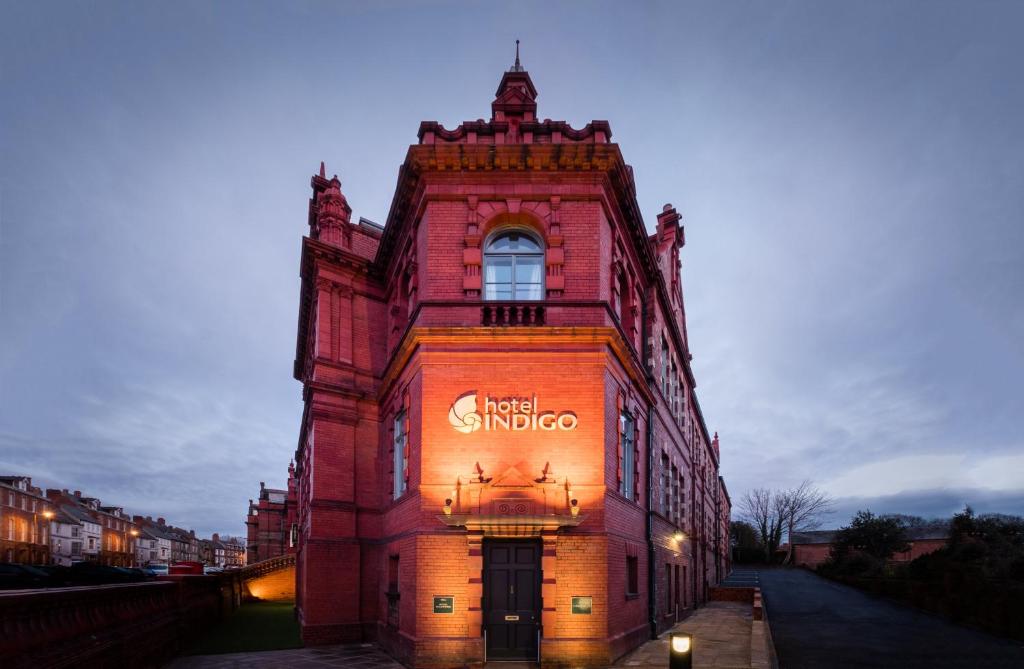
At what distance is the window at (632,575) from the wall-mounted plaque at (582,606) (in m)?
2.98

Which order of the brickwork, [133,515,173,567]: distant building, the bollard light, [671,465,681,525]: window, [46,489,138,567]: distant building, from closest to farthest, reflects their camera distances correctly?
the bollard light → [671,465,681,525]: window → the brickwork → [46,489,138,567]: distant building → [133,515,173,567]: distant building

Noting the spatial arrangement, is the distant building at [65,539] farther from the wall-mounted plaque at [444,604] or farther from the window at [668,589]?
the wall-mounted plaque at [444,604]

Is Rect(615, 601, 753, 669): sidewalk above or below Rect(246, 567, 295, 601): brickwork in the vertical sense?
above

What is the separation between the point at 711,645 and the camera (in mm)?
17859

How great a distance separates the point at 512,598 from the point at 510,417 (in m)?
3.59

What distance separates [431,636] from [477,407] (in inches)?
178

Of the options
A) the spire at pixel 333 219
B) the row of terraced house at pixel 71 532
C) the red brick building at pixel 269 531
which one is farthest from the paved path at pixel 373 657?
the row of terraced house at pixel 71 532

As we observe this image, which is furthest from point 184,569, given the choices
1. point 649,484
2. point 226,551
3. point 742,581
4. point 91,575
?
point 226,551

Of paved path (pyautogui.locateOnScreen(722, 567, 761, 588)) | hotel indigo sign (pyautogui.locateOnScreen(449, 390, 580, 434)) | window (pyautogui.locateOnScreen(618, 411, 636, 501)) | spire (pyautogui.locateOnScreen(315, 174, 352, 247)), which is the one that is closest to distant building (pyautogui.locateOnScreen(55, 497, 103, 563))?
paved path (pyautogui.locateOnScreen(722, 567, 761, 588))

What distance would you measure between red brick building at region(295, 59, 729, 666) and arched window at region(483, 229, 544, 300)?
33 millimetres

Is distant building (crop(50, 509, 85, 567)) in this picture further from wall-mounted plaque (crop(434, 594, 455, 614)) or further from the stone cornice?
the stone cornice

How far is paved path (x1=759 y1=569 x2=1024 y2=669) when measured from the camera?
16.2m

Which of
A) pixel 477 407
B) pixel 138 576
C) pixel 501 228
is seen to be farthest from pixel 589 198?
pixel 138 576

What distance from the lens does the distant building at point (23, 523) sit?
2618 inches
